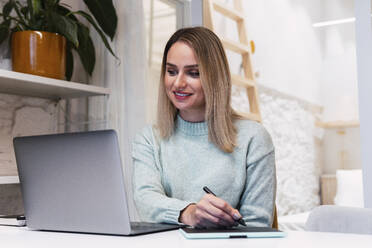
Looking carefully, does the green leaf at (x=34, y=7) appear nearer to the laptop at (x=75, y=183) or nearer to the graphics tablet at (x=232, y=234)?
the laptop at (x=75, y=183)

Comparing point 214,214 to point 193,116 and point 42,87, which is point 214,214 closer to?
point 193,116

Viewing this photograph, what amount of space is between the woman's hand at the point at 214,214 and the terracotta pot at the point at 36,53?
1.15 metres

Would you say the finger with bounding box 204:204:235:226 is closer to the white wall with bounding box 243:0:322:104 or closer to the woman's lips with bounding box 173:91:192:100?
the woman's lips with bounding box 173:91:192:100

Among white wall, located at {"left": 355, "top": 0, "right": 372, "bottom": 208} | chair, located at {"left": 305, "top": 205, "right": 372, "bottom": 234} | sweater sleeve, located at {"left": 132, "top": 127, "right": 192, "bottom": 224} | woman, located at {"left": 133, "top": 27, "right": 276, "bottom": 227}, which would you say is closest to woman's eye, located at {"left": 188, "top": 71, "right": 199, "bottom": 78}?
woman, located at {"left": 133, "top": 27, "right": 276, "bottom": 227}

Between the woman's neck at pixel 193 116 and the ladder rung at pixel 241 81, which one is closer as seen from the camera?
the woman's neck at pixel 193 116

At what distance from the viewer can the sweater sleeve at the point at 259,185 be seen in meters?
1.31

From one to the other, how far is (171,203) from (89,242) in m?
0.37

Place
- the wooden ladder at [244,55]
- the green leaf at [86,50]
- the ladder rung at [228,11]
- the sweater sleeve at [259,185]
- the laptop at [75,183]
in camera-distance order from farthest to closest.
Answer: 1. the wooden ladder at [244,55]
2. the ladder rung at [228,11]
3. the green leaf at [86,50]
4. the sweater sleeve at [259,185]
5. the laptop at [75,183]

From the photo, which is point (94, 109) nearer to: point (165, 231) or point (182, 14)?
point (182, 14)

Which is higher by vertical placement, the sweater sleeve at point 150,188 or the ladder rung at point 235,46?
the ladder rung at point 235,46

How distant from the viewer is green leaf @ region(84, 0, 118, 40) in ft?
7.04

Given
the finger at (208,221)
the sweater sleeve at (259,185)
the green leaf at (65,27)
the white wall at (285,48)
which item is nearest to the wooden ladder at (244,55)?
the white wall at (285,48)

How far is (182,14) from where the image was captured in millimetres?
2408

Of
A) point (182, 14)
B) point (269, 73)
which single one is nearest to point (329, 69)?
point (269, 73)
